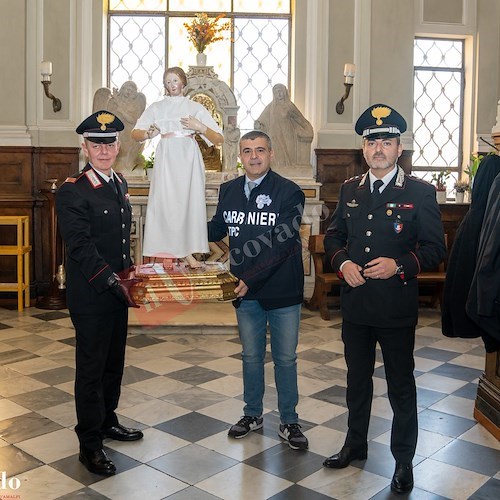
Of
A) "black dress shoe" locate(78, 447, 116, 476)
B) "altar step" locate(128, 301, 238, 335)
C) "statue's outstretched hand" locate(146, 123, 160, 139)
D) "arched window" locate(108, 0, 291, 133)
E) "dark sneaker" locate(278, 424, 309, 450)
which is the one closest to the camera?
"black dress shoe" locate(78, 447, 116, 476)

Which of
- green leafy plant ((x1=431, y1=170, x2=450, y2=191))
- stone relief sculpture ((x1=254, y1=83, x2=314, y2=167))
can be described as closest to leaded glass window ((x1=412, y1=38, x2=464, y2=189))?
green leafy plant ((x1=431, y1=170, x2=450, y2=191))

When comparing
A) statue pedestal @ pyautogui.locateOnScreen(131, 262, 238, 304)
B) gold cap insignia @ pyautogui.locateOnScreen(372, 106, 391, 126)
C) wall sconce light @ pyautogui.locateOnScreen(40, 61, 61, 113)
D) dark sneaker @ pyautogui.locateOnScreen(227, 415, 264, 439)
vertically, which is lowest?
dark sneaker @ pyautogui.locateOnScreen(227, 415, 264, 439)

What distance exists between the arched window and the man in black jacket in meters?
5.06

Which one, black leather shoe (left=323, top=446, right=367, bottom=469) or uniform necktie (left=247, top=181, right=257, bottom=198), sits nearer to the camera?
→ black leather shoe (left=323, top=446, right=367, bottom=469)

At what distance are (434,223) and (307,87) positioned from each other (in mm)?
5587

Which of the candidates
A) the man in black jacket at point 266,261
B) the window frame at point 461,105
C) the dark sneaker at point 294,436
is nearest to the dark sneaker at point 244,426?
the man in black jacket at point 266,261

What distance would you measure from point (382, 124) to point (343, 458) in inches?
67.3

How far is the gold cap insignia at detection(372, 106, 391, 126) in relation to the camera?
3438 mm

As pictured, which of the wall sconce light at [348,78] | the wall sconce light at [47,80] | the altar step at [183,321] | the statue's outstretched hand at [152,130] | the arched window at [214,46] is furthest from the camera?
the arched window at [214,46]

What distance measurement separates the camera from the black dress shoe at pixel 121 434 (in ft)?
13.3

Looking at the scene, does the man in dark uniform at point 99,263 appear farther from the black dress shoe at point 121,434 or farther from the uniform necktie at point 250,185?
the uniform necktie at point 250,185

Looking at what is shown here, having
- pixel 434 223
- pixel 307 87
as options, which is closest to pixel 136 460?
pixel 434 223

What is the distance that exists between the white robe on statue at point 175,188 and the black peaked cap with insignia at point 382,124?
69.5 inches

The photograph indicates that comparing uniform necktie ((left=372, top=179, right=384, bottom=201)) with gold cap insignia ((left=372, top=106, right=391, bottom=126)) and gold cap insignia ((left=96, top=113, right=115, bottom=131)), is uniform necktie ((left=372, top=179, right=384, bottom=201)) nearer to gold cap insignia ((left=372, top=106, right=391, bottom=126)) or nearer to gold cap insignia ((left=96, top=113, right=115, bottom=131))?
gold cap insignia ((left=372, top=106, right=391, bottom=126))
